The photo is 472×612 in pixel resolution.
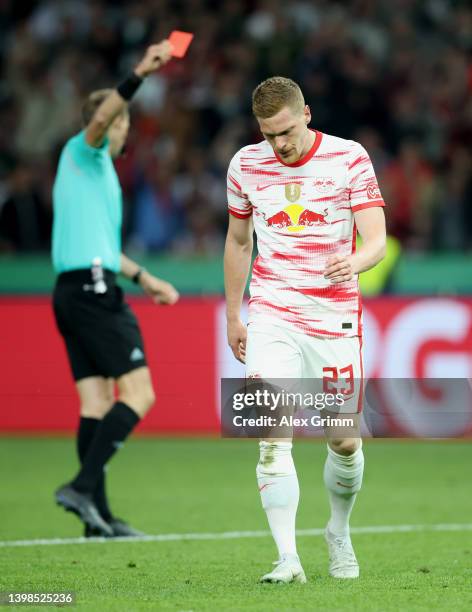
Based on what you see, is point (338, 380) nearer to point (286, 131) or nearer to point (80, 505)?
point (286, 131)

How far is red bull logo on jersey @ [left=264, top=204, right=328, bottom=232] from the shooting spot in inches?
236

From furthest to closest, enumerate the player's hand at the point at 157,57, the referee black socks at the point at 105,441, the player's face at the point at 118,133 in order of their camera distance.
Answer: the player's face at the point at 118,133 → the referee black socks at the point at 105,441 → the player's hand at the point at 157,57

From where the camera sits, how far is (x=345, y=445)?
6082 millimetres

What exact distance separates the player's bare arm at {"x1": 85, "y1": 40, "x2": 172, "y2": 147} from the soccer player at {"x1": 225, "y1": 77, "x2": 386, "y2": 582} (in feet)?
4.05

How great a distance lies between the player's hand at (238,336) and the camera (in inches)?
247

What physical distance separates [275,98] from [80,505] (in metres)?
2.81

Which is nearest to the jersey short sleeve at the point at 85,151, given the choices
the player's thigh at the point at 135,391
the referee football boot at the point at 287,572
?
the player's thigh at the point at 135,391

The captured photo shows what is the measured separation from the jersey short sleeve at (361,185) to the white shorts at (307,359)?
596mm

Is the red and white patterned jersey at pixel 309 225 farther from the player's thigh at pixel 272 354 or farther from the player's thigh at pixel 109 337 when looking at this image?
the player's thigh at pixel 109 337

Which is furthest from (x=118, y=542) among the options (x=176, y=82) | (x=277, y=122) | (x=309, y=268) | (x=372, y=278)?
(x=176, y=82)

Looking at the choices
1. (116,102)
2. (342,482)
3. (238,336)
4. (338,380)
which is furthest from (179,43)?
(342,482)

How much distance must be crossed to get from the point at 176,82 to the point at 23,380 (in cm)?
491

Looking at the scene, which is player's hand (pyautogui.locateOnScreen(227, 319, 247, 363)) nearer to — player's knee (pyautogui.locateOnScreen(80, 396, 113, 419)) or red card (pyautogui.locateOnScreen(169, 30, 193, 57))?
red card (pyautogui.locateOnScreen(169, 30, 193, 57))

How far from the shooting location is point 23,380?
1355cm
